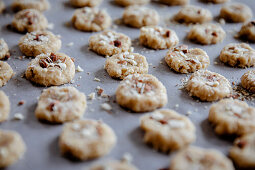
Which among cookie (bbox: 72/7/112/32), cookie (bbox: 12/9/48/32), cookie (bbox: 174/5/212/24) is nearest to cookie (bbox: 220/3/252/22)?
cookie (bbox: 174/5/212/24)

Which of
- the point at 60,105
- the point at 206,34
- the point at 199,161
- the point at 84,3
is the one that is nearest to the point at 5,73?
the point at 60,105

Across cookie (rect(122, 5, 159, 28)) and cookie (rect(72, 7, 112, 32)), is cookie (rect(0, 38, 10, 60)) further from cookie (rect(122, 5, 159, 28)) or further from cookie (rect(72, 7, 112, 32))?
cookie (rect(122, 5, 159, 28))

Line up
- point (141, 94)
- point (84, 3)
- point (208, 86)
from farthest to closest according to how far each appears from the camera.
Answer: point (84, 3), point (208, 86), point (141, 94)

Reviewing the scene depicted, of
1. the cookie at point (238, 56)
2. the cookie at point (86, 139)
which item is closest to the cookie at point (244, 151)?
the cookie at point (86, 139)

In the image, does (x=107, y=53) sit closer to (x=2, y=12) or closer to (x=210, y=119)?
(x=210, y=119)

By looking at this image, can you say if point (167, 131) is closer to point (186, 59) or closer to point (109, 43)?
point (186, 59)

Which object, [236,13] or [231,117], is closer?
[231,117]
